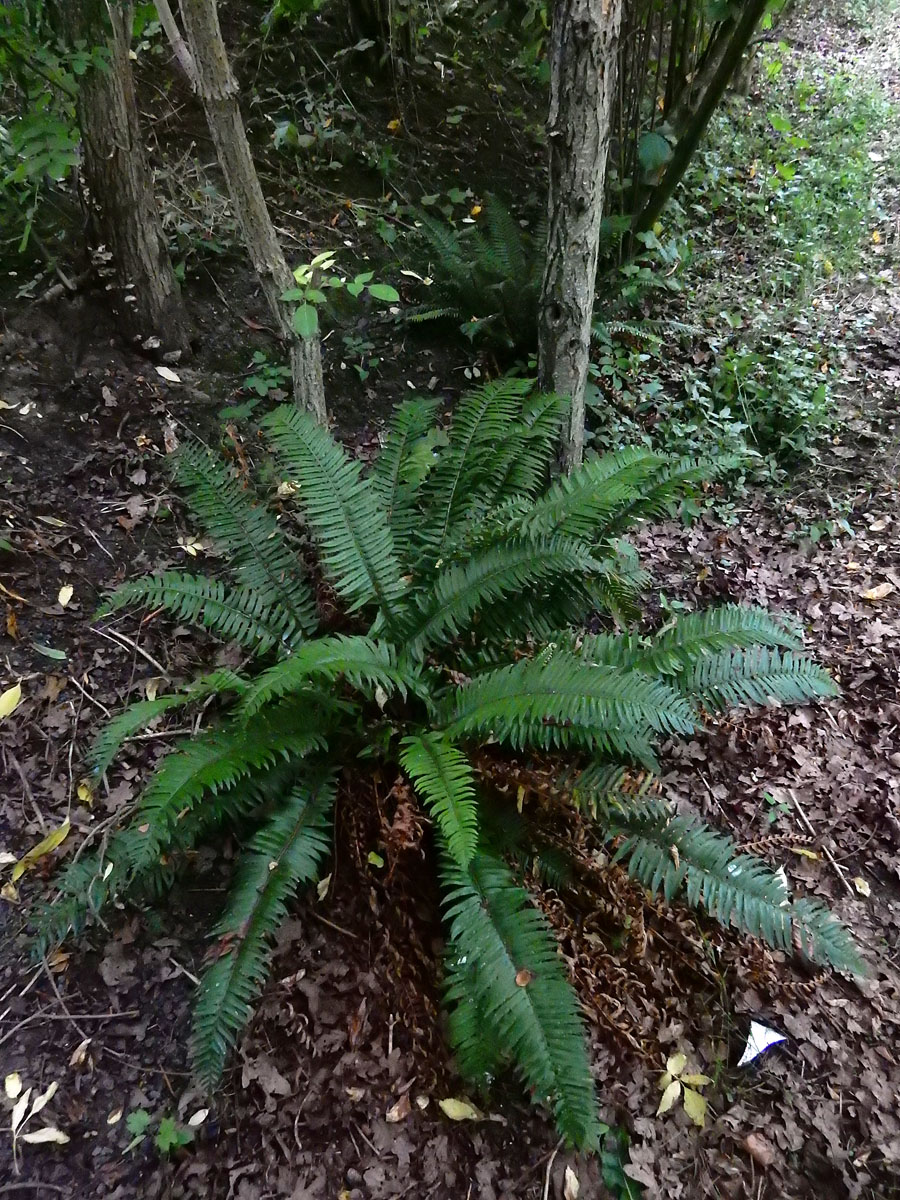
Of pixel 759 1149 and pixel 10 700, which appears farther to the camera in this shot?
pixel 10 700

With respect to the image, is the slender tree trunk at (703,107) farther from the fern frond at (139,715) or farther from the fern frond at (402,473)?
the fern frond at (139,715)

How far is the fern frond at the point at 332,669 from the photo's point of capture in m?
1.99

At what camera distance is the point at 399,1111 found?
208 centimetres

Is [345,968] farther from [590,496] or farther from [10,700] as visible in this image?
[590,496]

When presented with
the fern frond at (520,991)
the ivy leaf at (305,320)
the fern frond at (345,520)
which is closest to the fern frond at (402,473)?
the fern frond at (345,520)

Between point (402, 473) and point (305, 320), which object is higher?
point (305, 320)

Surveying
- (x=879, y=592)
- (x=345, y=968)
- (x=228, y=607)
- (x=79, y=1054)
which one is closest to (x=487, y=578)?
A: (x=228, y=607)

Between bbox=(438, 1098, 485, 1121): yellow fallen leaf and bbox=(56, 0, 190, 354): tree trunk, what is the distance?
3215 millimetres

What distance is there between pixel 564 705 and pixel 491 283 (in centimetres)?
275

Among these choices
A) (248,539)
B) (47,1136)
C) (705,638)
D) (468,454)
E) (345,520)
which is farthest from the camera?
(468,454)

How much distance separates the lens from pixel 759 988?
2.38 meters

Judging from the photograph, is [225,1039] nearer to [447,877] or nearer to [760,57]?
[447,877]

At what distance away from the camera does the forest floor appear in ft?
6.57

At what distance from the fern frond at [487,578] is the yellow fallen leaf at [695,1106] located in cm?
152
